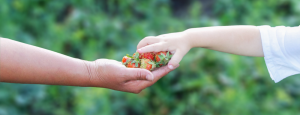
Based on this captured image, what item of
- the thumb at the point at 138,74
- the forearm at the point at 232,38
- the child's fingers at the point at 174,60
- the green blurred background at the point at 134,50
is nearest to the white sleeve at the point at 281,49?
the forearm at the point at 232,38

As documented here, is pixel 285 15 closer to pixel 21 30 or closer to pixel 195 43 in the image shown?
pixel 195 43

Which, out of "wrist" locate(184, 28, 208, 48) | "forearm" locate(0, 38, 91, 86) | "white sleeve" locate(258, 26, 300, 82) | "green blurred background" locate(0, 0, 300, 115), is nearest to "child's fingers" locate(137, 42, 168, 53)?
"wrist" locate(184, 28, 208, 48)

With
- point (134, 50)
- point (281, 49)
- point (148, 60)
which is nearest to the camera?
point (281, 49)

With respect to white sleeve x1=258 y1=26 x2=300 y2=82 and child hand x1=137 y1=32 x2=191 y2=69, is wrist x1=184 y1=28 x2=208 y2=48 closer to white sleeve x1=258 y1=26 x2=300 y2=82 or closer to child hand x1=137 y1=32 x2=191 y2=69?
child hand x1=137 y1=32 x2=191 y2=69

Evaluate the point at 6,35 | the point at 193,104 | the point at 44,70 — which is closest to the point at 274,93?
the point at 193,104

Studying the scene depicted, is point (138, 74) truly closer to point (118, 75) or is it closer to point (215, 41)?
point (118, 75)

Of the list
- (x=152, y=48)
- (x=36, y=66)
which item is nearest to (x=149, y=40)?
(x=152, y=48)
